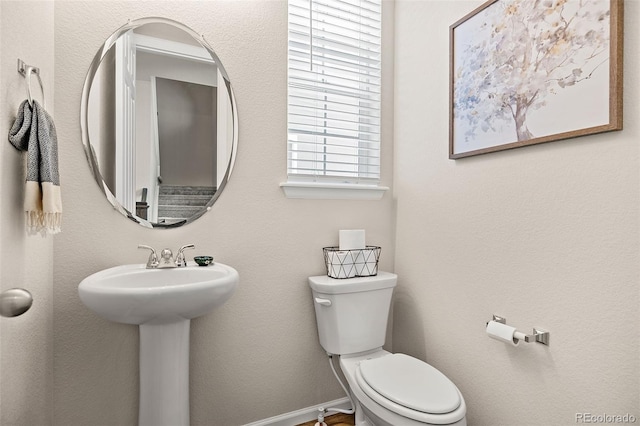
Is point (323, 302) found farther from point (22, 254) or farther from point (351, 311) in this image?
point (22, 254)

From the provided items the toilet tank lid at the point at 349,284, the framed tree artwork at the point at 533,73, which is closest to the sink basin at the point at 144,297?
the toilet tank lid at the point at 349,284

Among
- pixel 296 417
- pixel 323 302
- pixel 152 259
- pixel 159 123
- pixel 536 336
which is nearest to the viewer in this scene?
pixel 536 336

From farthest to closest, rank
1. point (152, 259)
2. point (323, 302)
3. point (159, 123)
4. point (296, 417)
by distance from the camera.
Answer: point (296, 417) < point (323, 302) < point (159, 123) < point (152, 259)

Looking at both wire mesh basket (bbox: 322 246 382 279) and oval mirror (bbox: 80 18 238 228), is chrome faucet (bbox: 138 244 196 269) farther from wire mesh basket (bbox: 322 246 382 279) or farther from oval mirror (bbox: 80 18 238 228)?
wire mesh basket (bbox: 322 246 382 279)

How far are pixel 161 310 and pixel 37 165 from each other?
0.56 m

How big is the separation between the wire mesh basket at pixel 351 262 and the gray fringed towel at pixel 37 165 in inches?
43.4

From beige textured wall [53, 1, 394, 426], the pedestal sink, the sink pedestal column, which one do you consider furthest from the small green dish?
the sink pedestal column

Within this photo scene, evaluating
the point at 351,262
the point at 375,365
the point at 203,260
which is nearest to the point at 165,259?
the point at 203,260

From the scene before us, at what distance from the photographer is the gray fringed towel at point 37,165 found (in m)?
1.03

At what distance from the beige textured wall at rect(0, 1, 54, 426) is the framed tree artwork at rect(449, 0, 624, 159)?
1.59 metres

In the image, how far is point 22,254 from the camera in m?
1.06

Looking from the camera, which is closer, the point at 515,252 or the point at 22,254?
the point at 22,254

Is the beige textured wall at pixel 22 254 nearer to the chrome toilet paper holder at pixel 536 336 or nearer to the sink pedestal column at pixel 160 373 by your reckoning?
the sink pedestal column at pixel 160 373

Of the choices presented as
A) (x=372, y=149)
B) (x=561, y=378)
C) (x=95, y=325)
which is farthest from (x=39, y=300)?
(x=561, y=378)
